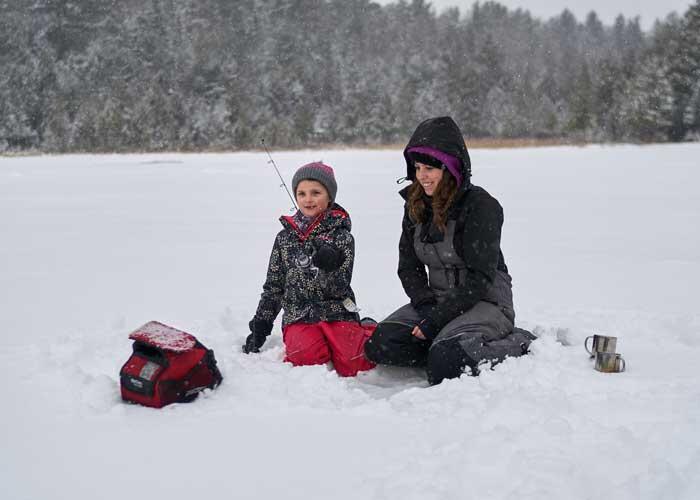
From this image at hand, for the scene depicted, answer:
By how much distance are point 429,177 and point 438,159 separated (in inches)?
4.0

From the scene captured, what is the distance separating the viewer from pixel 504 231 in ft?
27.3

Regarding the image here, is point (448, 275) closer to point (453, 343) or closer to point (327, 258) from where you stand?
point (453, 343)

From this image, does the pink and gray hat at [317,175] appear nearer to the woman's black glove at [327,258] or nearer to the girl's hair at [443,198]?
the woman's black glove at [327,258]

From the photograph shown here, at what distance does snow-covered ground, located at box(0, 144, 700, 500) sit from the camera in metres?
2.21

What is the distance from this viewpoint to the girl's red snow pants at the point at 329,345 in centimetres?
349

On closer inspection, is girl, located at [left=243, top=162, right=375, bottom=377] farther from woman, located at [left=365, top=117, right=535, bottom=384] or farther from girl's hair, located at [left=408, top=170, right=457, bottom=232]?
girl's hair, located at [left=408, top=170, right=457, bottom=232]

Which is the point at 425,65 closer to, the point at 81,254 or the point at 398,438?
the point at 81,254

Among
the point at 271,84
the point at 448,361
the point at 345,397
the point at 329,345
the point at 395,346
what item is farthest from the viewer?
the point at 271,84

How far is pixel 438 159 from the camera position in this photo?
329 cm

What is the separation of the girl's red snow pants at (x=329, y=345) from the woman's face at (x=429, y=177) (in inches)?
33.7

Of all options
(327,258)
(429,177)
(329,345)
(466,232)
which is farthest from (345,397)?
(429,177)

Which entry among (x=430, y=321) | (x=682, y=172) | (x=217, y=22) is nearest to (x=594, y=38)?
(x=217, y=22)

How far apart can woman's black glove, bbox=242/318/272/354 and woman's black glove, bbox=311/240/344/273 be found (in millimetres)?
471

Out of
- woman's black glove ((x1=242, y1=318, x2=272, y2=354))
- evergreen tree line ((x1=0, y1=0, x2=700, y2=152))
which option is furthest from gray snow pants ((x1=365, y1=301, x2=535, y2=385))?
evergreen tree line ((x1=0, y1=0, x2=700, y2=152))
